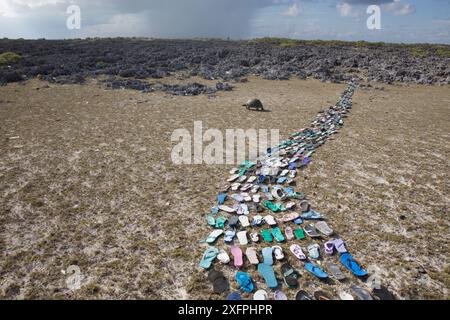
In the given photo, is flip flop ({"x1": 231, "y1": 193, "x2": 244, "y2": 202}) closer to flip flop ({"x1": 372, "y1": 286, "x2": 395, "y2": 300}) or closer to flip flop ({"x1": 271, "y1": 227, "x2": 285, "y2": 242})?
flip flop ({"x1": 271, "y1": 227, "x2": 285, "y2": 242})

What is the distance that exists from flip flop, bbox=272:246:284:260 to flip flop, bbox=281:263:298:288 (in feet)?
0.60

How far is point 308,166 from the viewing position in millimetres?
8891

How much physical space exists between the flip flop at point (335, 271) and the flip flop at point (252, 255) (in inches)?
49.5

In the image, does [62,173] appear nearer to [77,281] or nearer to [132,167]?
[132,167]

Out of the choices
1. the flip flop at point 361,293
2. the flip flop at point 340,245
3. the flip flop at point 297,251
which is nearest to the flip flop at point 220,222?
the flip flop at point 297,251

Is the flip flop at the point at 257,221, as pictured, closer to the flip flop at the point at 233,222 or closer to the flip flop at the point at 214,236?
the flip flop at the point at 233,222

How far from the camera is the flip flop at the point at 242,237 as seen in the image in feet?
18.7

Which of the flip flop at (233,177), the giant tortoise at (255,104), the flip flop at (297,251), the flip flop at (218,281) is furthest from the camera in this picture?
the giant tortoise at (255,104)

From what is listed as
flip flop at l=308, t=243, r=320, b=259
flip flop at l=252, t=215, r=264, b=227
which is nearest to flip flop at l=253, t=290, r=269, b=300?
flip flop at l=308, t=243, r=320, b=259

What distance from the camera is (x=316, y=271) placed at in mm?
4957

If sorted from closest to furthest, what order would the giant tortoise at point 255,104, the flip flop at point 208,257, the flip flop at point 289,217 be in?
the flip flop at point 208,257, the flip flop at point 289,217, the giant tortoise at point 255,104

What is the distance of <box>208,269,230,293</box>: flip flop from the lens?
15.1ft
